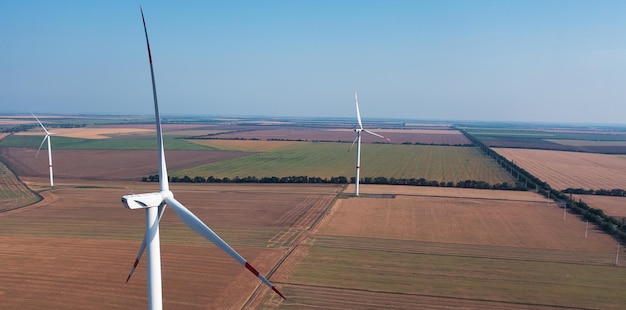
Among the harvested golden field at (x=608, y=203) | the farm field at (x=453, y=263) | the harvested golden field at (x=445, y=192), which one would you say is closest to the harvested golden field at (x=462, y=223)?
the farm field at (x=453, y=263)

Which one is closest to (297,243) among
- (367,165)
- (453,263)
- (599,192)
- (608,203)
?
(453,263)

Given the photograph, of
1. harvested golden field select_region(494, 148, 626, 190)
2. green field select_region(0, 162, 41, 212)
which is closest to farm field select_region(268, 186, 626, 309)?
harvested golden field select_region(494, 148, 626, 190)

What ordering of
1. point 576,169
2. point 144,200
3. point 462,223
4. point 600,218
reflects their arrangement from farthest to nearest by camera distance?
point 576,169, point 600,218, point 462,223, point 144,200

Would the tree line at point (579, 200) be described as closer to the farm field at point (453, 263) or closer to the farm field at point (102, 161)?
the farm field at point (453, 263)

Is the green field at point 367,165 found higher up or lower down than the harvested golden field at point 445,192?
higher up

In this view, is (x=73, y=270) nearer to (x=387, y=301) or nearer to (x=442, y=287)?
(x=387, y=301)

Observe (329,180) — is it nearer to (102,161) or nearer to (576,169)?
(102,161)

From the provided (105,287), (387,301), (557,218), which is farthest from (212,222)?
(557,218)
